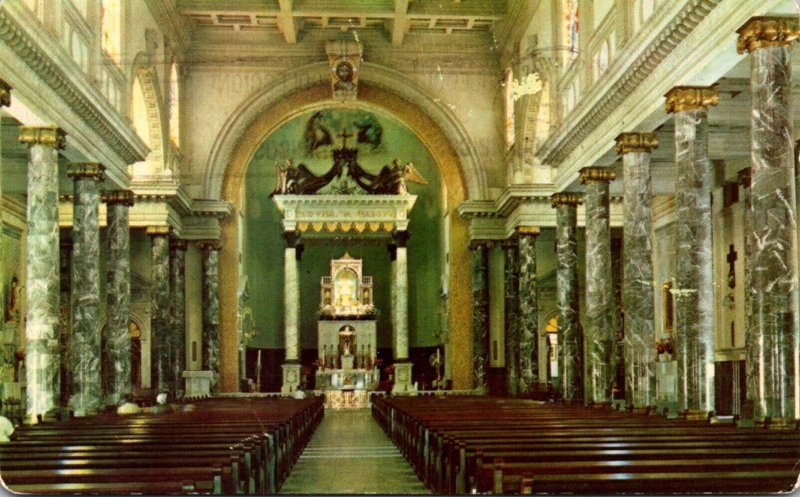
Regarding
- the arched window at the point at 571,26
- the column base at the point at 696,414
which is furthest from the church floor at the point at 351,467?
the arched window at the point at 571,26

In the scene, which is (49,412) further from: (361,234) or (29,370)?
(361,234)

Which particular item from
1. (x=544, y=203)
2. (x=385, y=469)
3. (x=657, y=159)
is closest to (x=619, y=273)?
(x=544, y=203)

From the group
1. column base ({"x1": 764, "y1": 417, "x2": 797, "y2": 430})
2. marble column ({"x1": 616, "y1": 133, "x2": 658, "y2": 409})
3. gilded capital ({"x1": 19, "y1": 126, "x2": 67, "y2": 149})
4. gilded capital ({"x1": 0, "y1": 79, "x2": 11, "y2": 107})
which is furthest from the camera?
marble column ({"x1": 616, "y1": 133, "x2": 658, "y2": 409})

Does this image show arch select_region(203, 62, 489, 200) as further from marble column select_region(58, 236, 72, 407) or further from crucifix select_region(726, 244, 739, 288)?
crucifix select_region(726, 244, 739, 288)

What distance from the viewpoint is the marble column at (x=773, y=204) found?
1338 cm

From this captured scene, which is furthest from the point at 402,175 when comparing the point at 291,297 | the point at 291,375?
the point at 291,375

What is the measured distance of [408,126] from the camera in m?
35.7

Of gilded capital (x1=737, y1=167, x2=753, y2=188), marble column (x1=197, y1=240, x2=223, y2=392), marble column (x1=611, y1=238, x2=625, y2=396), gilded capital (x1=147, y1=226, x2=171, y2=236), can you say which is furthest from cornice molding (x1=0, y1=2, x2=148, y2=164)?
marble column (x1=611, y1=238, x2=625, y2=396)

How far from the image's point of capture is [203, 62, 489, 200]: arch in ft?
113

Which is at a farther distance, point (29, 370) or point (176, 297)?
point (176, 297)

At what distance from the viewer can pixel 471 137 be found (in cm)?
3519

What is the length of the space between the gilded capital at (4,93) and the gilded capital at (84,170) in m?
6.32

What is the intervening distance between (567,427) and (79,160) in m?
12.7

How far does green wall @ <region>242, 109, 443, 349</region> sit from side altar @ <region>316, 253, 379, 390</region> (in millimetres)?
1340
